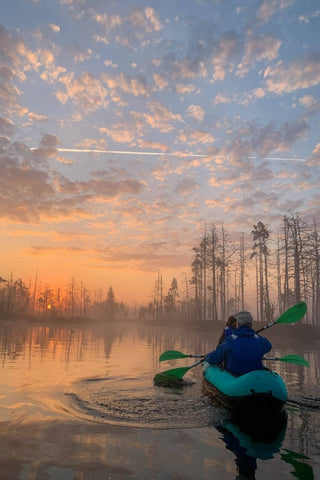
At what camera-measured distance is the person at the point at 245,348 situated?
6637 millimetres

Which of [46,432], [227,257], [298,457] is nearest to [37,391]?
[46,432]

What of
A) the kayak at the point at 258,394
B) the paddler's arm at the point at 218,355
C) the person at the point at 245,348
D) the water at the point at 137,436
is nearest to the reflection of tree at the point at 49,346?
the water at the point at 137,436

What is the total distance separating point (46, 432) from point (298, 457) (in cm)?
380

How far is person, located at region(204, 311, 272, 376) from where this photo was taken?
21.8 ft

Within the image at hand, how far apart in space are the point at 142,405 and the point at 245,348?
2671 millimetres

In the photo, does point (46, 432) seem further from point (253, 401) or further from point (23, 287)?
point (23, 287)

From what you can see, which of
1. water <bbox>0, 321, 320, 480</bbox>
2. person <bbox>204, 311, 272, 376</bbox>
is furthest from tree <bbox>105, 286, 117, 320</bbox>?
person <bbox>204, 311, 272, 376</bbox>

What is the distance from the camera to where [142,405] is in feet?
23.6

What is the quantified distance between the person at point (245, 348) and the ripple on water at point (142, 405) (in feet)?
3.38

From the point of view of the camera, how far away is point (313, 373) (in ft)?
41.4

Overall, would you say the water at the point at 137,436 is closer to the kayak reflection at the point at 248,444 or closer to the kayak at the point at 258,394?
the kayak reflection at the point at 248,444

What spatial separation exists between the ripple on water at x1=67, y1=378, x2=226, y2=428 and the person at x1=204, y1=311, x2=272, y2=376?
1.03 meters

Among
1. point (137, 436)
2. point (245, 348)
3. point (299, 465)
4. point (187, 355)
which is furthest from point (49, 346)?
point (299, 465)

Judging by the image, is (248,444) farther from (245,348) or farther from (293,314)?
(293,314)
